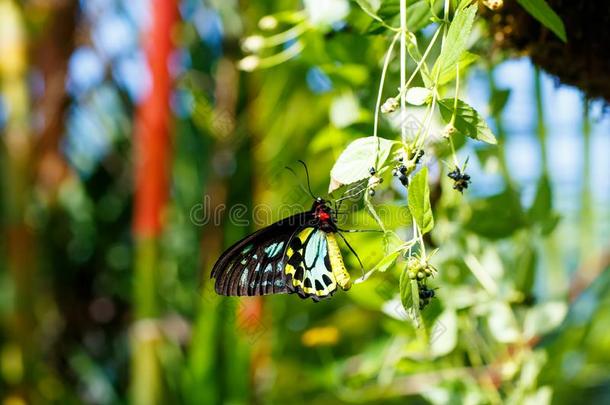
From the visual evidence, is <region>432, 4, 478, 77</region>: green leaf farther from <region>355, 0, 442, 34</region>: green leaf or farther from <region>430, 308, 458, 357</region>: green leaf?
<region>430, 308, 458, 357</region>: green leaf

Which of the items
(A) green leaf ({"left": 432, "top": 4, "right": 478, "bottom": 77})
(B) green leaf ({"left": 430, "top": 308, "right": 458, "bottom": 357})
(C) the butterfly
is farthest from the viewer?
(B) green leaf ({"left": 430, "top": 308, "right": 458, "bottom": 357})

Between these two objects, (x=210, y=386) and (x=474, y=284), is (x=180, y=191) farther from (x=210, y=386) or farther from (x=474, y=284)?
(x=474, y=284)

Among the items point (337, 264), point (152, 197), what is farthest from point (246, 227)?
point (337, 264)

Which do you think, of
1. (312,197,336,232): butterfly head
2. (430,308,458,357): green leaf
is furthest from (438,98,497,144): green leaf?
(430,308,458,357): green leaf

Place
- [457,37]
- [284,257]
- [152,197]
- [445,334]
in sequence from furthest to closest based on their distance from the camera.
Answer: [152,197] < [445,334] < [284,257] < [457,37]

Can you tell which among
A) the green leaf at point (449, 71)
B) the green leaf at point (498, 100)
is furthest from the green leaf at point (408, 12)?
the green leaf at point (498, 100)

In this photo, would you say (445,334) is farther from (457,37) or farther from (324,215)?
(457,37)

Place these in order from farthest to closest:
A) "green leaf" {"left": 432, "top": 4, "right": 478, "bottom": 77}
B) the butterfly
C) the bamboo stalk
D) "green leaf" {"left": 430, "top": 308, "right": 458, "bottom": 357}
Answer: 1. the bamboo stalk
2. "green leaf" {"left": 430, "top": 308, "right": 458, "bottom": 357}
3. the butterfly
4. "green leaf" {"left": 432, "top": 4, "right": 478, "bottom": 77}

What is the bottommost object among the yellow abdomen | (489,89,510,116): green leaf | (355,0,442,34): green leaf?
the yellow abdomen
